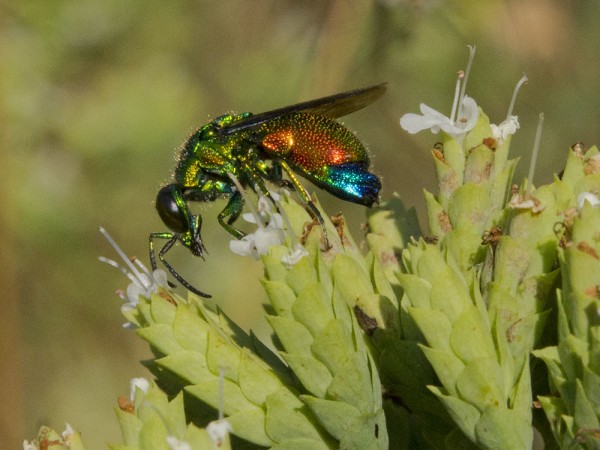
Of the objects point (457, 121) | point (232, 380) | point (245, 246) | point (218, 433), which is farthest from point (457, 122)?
point (218, 433)

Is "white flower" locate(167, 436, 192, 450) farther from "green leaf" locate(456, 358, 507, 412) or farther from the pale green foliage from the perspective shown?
"green leaf" locate(456, 358, 507, 412)

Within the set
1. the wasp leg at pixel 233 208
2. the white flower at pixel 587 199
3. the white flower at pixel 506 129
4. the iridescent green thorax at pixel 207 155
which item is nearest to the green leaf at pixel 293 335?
the white flower at pixel 587 199

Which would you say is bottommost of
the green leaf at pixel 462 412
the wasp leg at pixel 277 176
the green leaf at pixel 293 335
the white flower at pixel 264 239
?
the green leaf at pixel 462 412

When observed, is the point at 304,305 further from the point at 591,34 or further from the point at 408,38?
the point at 591,34

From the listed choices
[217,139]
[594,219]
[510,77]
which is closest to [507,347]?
[594,219]

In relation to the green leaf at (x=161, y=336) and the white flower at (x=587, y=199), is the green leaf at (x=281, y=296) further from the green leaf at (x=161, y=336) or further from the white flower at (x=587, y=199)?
the white flower at (x=587, y=199)

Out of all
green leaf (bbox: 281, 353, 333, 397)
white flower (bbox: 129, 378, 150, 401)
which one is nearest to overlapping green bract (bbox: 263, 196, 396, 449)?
green leaf (bbox: 281, 353, 333, 397)
